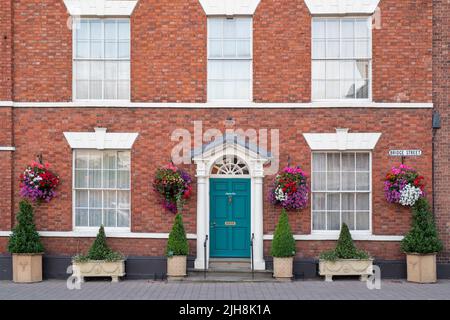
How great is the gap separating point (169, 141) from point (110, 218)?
8.49ft

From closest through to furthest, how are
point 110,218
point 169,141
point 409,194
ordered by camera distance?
1. point 409,194
2. point 169,141
3. point 110,218

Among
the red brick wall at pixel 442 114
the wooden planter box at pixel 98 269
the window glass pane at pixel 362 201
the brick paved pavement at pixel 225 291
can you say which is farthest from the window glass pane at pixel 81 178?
the red brick wall at pixel 442 114

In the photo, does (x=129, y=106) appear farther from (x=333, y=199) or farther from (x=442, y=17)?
(x=442, y=17)

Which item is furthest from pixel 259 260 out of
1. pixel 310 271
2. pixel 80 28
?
pixel 80 28

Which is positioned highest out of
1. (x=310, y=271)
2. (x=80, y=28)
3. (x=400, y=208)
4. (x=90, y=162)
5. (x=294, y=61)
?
(x=80, y=28)

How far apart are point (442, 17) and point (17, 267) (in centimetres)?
→ 1265

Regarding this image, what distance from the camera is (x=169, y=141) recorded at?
1462 cm

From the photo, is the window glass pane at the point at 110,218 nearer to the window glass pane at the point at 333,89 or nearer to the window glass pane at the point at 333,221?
the window glass pane at the point at 333,221

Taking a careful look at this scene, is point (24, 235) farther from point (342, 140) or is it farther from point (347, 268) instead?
point (342, 140)

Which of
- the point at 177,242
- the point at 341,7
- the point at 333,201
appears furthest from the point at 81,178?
the point at 341,7

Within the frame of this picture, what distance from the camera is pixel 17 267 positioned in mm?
13969

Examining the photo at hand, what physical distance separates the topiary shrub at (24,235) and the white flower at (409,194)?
918cm

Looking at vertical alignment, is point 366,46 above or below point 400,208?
above

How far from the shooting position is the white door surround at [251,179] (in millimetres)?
14359
